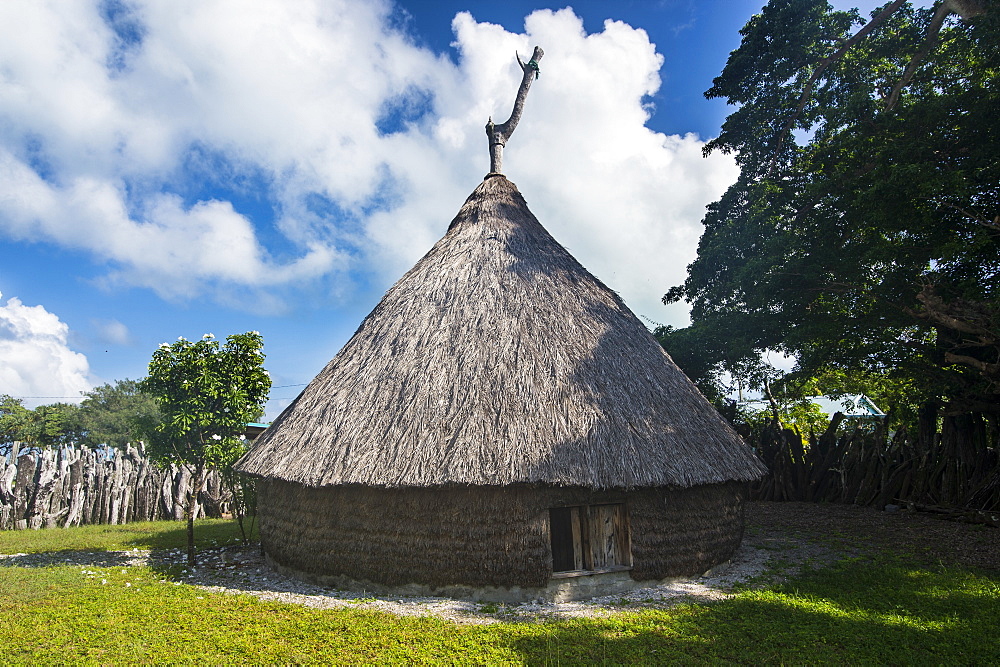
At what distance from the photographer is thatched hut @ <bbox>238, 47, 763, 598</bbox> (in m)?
7.84

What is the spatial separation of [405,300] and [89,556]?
8392mm

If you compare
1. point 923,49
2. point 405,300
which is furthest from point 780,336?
point 405,300

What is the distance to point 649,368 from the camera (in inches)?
396

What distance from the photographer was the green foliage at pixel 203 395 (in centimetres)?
1071

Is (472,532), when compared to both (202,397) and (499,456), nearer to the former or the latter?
(499,456)

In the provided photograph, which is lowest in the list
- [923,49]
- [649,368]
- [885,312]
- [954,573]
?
[954,573]

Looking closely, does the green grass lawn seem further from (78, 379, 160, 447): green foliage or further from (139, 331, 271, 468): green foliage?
(78, 379, 160, 447): green foliage

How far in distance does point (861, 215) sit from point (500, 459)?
10868 mm

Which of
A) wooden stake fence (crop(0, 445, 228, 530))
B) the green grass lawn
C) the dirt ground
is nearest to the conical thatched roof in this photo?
the green grass lawn

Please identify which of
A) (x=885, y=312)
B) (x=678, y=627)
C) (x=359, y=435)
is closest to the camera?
(x=678, y=627)

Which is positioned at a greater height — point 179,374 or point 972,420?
point 179,374

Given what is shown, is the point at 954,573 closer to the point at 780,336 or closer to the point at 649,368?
the point at 649,368

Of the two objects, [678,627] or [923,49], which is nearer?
[678,627]

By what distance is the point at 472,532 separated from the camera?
784 cm
